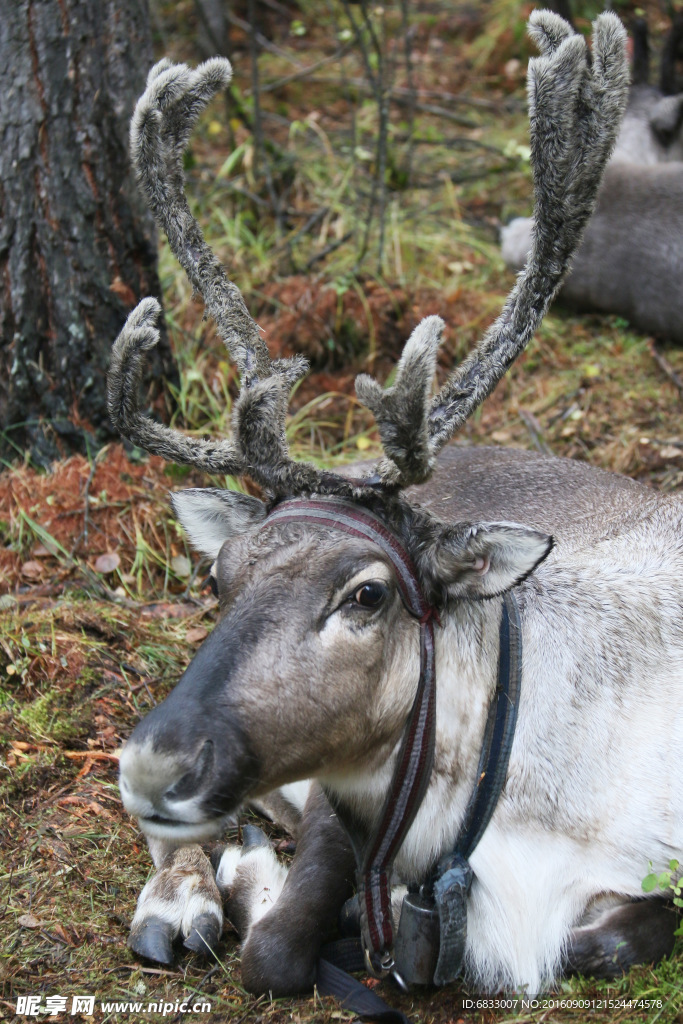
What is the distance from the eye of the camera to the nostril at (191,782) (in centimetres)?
246

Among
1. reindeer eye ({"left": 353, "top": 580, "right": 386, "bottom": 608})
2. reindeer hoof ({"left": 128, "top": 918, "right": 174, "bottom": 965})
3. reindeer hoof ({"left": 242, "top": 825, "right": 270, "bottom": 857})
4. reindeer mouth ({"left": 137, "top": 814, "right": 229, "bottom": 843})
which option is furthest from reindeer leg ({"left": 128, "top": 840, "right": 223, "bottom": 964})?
reindeer eye ({"left": 353, "top": 580, "right": 386, "bottom": 608})

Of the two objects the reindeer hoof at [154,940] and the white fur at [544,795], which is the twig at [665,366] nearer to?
the white fur at [544,795]

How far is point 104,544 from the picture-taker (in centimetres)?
513

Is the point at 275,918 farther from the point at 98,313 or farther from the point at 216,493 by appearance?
the point at 98,313

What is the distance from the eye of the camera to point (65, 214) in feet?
16.8

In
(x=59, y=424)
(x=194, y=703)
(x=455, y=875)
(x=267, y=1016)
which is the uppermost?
(x=194, y=703)

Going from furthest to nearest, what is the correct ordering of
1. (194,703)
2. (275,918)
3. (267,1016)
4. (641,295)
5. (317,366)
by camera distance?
(641,295) < (317,366) < (275,918) < (267,1016) < (194,703)

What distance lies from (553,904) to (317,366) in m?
4.26

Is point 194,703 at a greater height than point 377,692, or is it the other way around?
point 194,703

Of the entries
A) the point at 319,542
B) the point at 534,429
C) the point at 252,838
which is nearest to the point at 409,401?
the point at 319,542

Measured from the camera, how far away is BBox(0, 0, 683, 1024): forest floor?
3230 mm

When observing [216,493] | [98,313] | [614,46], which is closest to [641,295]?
[98,313]

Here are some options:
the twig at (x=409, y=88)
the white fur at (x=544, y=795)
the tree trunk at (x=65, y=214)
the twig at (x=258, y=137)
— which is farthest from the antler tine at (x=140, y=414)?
the twig at (x=409, y=88)

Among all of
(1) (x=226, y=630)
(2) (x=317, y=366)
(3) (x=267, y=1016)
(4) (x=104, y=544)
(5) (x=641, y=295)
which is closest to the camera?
(1) (x=226, y=630)
